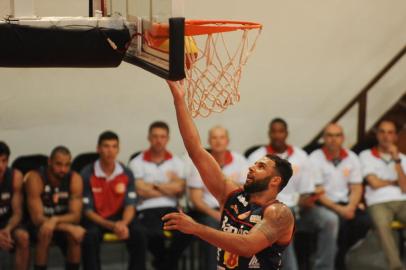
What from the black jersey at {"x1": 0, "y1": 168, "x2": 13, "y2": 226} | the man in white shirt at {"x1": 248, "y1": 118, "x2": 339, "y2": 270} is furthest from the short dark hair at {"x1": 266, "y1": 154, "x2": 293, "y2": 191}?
the black jersey at {"x1": 0, "y1": 168, "x2": 13, "y2": 226}

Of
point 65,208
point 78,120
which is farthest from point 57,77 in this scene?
point 65,208

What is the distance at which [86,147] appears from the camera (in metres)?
9.50

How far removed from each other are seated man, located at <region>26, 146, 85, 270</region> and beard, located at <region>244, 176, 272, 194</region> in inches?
116

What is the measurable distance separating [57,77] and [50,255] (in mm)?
1946

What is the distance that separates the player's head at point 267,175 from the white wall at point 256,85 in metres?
4.00

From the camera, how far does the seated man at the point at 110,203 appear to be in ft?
27.5

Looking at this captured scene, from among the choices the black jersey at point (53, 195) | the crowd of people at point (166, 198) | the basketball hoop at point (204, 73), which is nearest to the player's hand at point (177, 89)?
the basketball hoop at point (204, 73)

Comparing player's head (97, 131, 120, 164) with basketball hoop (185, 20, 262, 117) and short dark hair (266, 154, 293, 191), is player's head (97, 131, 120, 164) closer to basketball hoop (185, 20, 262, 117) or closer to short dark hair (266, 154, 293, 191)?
basketball hoop (185, 20, 262, 117)

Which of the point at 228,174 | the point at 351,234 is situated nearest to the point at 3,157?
the point at 228,174

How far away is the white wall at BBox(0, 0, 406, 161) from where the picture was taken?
9.30 m

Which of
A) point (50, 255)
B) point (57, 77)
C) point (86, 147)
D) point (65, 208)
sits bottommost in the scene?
point (50, 255)

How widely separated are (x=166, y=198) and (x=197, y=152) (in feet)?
11.0

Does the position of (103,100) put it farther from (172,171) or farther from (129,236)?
(129,236)

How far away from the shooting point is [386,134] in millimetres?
9352
